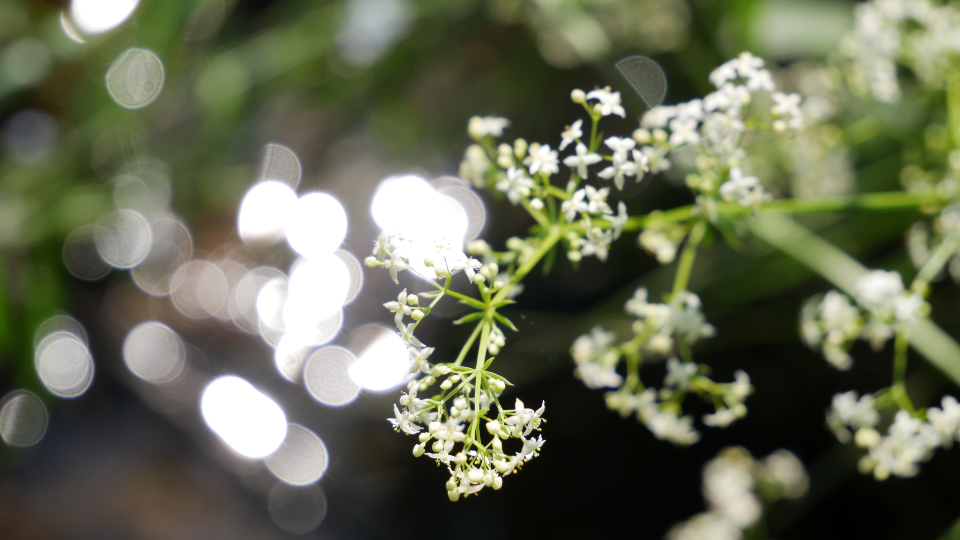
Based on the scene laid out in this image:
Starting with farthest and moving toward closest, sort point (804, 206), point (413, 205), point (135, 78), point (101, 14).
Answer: point (413, 205) → point (135, 78) → point (101, 14) → point (804, 206)

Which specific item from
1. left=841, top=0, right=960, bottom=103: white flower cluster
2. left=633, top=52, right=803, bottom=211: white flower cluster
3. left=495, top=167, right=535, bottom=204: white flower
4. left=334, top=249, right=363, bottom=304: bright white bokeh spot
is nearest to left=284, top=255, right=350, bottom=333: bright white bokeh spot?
left=334, top=249, right=363, bottom=304: bright white bokeh spot

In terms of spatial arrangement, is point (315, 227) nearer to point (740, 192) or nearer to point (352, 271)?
point (352, 271)

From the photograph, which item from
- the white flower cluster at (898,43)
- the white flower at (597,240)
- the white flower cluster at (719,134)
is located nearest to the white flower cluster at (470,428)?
the white flower at (597,240)

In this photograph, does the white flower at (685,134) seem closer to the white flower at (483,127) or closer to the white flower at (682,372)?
the white flower at (483,127)

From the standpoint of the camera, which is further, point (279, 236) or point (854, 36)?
point (279, 236)

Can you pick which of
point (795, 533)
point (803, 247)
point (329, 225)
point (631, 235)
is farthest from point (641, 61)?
point (795, 533)

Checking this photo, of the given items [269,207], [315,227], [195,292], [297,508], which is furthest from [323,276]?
[297,508]

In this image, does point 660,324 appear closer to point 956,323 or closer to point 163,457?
point 956,323
